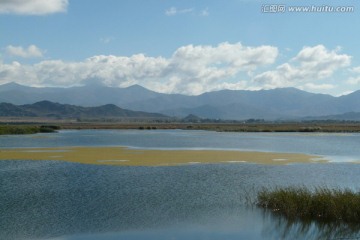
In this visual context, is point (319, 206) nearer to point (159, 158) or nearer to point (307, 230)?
point (307, 230)

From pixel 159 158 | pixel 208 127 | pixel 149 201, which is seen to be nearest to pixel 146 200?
pixel 149 201

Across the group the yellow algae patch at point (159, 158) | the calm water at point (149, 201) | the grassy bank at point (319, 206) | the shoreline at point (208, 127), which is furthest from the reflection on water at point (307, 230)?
the shoreline at point (208, 127)

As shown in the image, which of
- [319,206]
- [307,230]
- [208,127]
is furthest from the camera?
Result: [208,127]

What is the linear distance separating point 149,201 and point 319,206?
6.88 metres

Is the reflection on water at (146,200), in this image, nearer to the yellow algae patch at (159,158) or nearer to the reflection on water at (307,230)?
the reflection on water at (307,230)

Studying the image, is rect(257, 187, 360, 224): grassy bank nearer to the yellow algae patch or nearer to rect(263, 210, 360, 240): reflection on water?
rect(263, 210, 360, 240): reflection on water

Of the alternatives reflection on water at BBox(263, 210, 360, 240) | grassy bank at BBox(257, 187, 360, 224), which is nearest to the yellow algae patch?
grassy bank at BBox(257, 187, 360, 224)

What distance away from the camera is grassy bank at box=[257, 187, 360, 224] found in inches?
667

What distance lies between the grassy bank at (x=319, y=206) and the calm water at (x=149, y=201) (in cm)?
65

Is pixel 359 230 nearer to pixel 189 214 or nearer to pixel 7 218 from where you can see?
pixel 189 214

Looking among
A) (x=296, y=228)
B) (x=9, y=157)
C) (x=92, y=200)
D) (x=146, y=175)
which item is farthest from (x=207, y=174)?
(x=9, y=157)

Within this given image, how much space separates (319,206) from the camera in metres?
17.5

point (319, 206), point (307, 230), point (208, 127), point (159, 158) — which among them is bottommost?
point (307, 230)

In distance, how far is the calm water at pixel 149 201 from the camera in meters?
16.2
